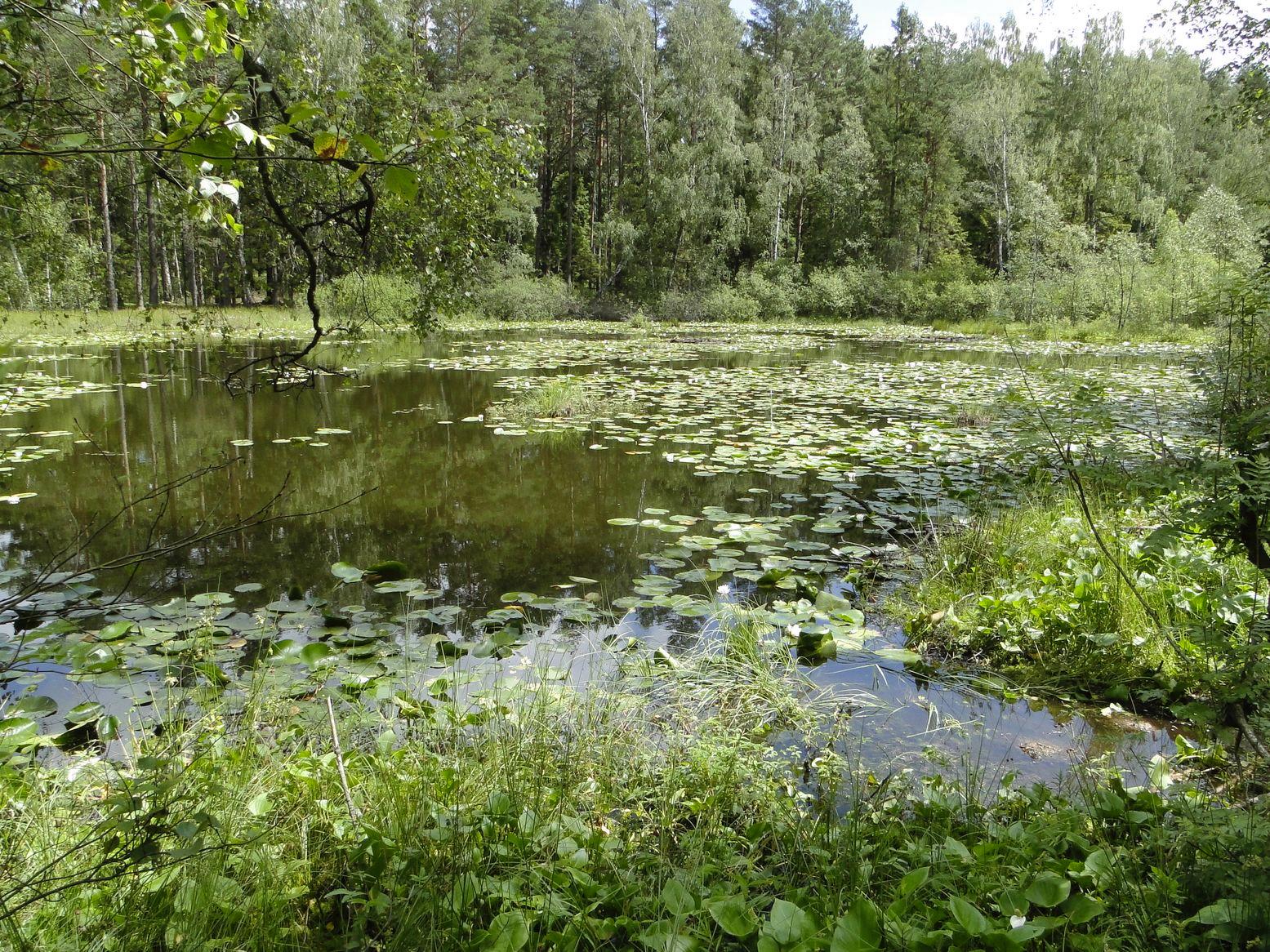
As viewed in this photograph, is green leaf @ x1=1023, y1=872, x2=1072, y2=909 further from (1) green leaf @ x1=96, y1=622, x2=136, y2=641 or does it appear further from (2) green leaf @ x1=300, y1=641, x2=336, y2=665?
(1) green leaf @ x1=96, y1=622, x2=136, y2=641

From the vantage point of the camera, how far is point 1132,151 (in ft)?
107

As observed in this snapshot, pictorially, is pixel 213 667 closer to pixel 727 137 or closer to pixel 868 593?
pixel 868 593

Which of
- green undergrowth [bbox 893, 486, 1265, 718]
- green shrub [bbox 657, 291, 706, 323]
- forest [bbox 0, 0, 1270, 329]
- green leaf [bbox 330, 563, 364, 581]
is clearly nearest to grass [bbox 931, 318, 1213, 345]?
forest [bbox 0, 0, 1270, 329]

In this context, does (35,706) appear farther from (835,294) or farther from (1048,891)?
(835,294)

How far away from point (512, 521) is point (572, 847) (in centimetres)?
381

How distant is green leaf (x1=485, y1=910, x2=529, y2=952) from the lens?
1443 mm

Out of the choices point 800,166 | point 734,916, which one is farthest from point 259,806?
point 800,166

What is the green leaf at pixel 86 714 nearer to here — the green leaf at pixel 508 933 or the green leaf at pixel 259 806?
the green leaf at pixel 259 806

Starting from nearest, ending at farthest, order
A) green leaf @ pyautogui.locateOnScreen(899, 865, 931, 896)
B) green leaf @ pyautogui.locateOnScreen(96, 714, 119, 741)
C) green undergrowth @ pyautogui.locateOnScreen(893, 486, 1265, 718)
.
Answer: green leaf @ pyautogui.locateOnScreen(899, 865, 931, 896) < green leaf @ pyautogui.locateOnScreen(96, 714, 119, 741) < green undergrowth @ pyautogui.locateOnScreen(893, 486, 1265, 718)

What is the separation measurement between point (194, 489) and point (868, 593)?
5208 millimetres

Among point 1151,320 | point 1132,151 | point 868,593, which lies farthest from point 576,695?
point 1132,151

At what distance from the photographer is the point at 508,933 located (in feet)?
4.81

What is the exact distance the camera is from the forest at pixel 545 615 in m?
1.60

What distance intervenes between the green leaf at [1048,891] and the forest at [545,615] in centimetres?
1
